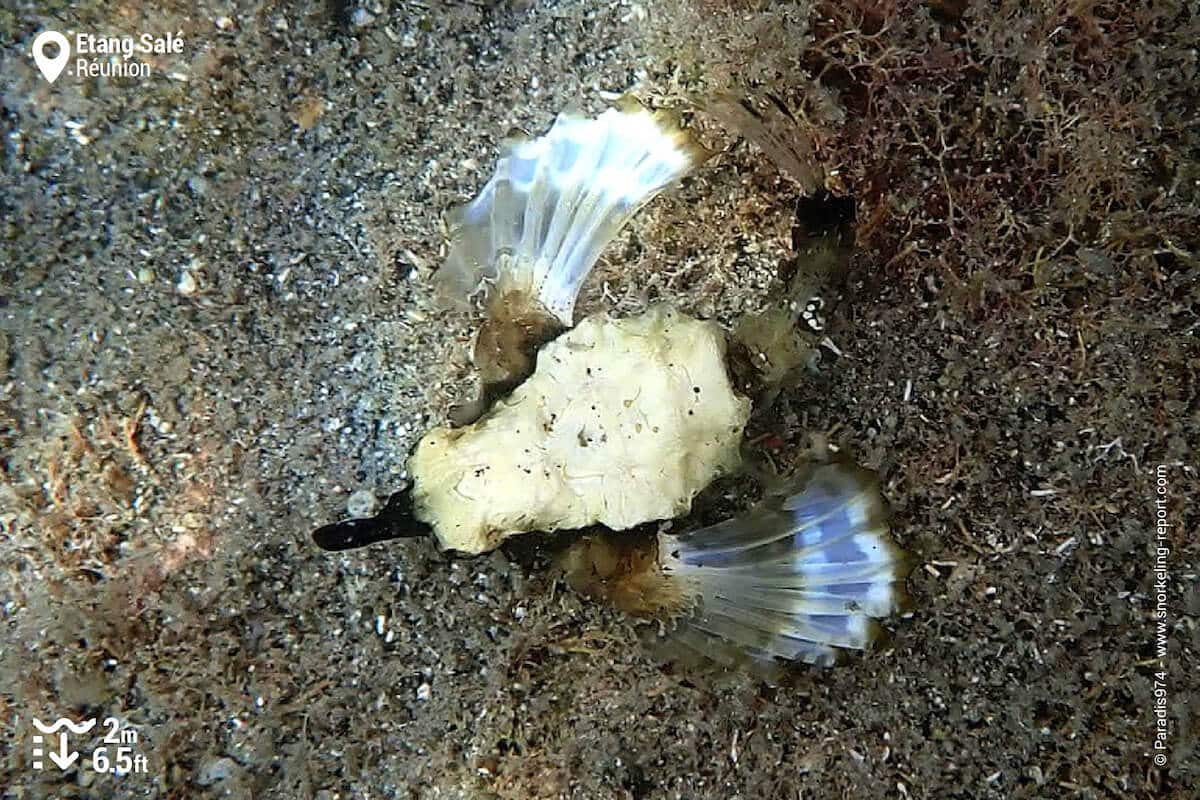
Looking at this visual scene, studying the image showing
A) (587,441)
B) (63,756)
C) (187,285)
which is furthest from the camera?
(187,285)

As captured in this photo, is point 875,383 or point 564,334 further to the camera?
point 875,383

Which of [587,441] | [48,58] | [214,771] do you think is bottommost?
[214,771]

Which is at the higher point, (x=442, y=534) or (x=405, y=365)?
(x=405, y=365)

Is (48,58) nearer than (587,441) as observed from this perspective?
No

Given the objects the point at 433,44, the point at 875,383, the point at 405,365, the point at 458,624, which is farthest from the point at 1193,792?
the point at 433,44

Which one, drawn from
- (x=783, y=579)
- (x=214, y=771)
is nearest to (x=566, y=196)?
(x=783, y=579)

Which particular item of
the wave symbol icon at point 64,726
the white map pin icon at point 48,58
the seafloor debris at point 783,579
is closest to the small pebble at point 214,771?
the wave symbol icon at point 64,726

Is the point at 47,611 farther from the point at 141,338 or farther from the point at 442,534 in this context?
the point at 442,534

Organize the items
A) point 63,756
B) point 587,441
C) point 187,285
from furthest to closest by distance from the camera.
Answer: point 187,285, point 63,756, point 587,441

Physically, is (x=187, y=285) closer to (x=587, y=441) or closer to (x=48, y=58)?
(x=48, y=58)
